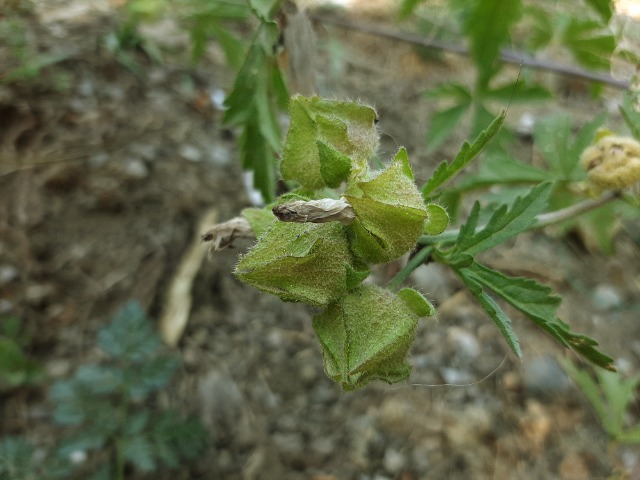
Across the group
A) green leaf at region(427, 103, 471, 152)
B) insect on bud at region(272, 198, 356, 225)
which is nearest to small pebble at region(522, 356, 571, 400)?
green leaf at region(427, 103, 471, 152)

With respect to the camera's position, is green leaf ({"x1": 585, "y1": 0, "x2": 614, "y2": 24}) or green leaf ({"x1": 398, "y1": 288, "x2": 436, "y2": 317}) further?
green leaf ({"x1": 585, "y1": 0, "x2": 614, "y2": 24})

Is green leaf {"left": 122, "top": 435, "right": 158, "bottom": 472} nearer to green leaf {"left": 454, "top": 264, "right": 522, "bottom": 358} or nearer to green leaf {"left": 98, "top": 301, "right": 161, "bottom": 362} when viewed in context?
green leaf {"left": 98, "top": 301, "right": 161, "bottom": 362}

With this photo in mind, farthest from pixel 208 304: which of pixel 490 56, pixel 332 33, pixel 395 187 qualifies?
pixel 332 33

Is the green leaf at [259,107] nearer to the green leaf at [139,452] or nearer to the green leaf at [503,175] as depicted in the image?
the green leaf at [503,175]

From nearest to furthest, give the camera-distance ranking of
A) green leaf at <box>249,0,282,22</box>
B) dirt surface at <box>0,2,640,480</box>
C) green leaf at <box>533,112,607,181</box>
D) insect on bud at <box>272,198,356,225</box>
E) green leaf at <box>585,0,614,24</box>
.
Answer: insect on bud at <box>272,198,356,225</box> → green leaf at <box>249,0,282,22</box> → green leaf at <box>585,0,614,24</box> → green leaf at <box>533,112,607,181</box> → dirt surface at <box>0,2,640,480</box>

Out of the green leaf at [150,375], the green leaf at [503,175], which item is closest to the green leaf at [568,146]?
the green leaf at [503,175]

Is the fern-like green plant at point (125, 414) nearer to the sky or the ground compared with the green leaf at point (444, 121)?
nearer to the ground
